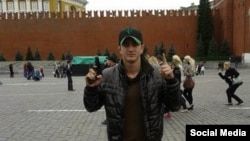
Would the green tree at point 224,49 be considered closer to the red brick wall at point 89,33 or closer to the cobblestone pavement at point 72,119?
the red brick wall at point 89,33

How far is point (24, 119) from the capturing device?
862 centimetres

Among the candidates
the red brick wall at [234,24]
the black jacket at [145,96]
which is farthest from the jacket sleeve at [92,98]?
the red brick wall at [234,24]

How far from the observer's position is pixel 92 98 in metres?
2.93

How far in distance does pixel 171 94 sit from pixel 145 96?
0.65 ft

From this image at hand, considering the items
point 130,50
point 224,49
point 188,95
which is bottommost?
point 188,95

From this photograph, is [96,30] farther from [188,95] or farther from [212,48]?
[188,95]

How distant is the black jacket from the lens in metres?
2.81

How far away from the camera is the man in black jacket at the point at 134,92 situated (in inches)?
110

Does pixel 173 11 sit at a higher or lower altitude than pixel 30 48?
higher

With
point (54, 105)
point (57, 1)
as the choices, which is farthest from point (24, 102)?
point (57, 1)

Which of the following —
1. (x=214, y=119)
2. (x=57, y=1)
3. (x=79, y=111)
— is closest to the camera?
(x=214, y=119)

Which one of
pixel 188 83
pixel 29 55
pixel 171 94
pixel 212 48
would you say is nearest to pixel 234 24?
pixel 212 48

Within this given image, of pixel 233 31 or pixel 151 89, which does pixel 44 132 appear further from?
pixel 233 31

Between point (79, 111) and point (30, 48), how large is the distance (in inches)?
1276
